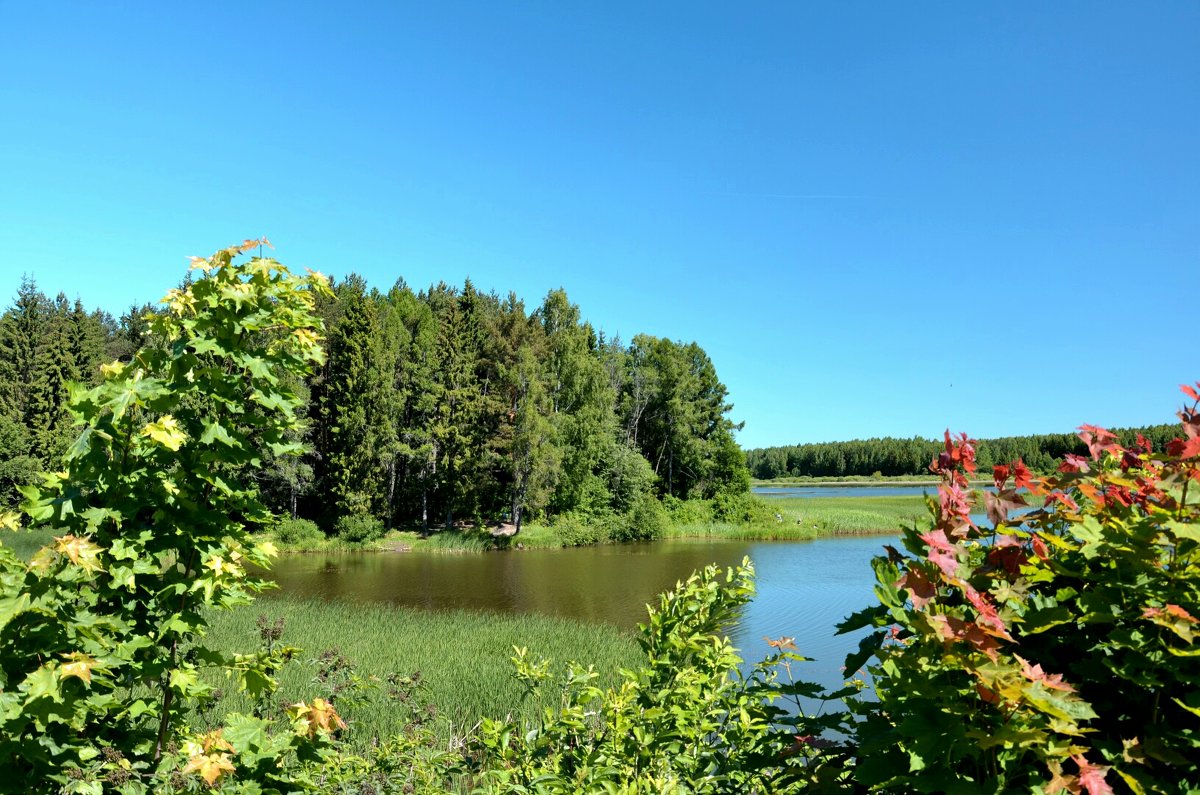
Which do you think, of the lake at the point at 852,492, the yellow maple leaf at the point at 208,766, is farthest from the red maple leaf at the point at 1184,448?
the lake at the point at 852,492

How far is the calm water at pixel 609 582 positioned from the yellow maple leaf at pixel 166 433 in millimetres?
9475

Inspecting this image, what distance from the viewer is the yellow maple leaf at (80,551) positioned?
1.78 m

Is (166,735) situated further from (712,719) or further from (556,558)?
(556,558)

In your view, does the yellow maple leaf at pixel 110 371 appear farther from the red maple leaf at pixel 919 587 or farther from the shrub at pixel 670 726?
the red maple leaf at pixel 919 587

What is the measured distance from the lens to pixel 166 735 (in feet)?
7.35

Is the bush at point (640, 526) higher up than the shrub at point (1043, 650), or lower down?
lower down

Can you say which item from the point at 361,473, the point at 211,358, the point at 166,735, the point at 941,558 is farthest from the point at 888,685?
the point at 361,473

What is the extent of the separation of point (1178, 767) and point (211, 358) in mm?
2989

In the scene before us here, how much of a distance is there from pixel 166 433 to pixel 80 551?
0.38 meters

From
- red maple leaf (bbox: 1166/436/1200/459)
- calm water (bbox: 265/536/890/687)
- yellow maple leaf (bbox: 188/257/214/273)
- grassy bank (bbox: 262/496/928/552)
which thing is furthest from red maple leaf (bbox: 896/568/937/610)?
grassy bank (bbox: 262/496/928/552)

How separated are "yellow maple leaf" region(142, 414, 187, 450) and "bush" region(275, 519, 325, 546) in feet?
93.9

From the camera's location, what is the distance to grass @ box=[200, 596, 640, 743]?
704 cm

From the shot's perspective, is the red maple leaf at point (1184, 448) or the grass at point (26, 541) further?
the grass at point (26, 541)

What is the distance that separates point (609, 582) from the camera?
68.5 ft
